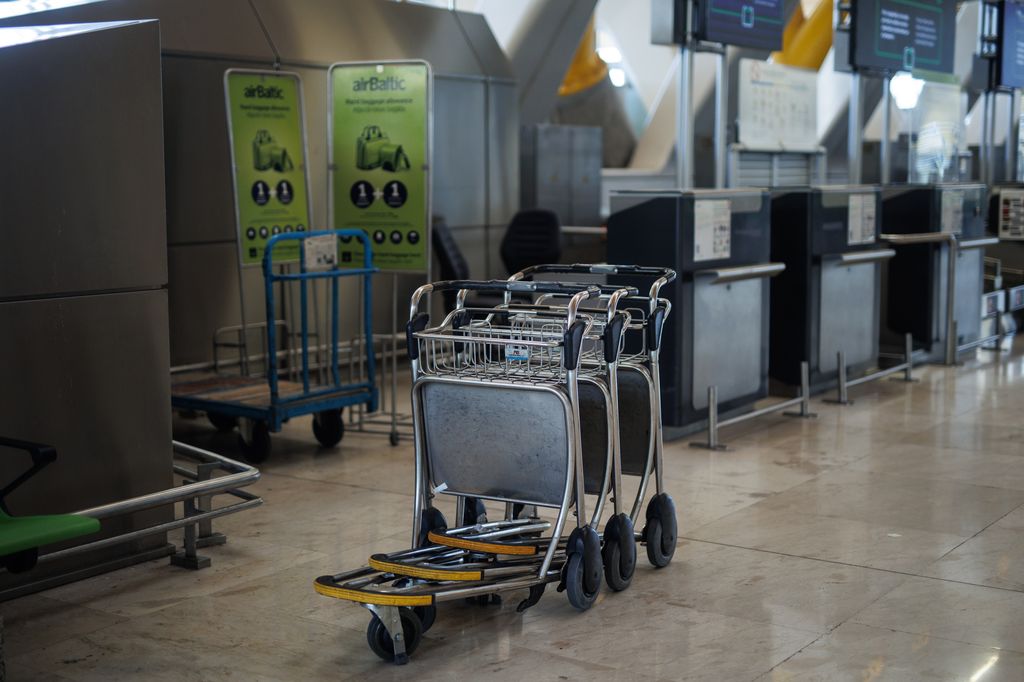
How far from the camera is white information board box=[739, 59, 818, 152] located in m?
8.27

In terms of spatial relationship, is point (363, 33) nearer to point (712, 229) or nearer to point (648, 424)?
point (712, 229)

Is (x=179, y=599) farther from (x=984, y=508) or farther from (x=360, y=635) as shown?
(x=984, y=508)

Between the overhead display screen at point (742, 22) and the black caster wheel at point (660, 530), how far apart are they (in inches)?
147

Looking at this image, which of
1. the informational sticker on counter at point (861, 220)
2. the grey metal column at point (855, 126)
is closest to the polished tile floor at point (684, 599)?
the informational sticker on counter at point (861, 220)

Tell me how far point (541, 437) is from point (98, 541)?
1.53m

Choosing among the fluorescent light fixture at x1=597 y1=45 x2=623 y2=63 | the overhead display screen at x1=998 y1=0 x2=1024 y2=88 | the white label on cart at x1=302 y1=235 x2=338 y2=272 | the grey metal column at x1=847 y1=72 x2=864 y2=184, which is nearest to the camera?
the white label on cart at x1=302 y1=235 x2=338 y2=272

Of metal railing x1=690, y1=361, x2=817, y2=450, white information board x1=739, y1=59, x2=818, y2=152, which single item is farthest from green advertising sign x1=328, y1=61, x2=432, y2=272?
white information board x1=739, y1=59, x2=818, y2=152

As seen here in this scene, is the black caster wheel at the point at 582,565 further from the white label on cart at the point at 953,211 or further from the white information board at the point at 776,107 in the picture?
the white label on cart at the point at 953,211

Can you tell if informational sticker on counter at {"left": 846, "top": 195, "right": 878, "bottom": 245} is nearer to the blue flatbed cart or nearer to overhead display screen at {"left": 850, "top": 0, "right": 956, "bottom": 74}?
overhead display screen at {"left": 850, "top": 0, "right": 956, "bottom": 74}

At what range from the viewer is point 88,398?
169 inches

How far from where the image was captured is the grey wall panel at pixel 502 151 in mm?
10445

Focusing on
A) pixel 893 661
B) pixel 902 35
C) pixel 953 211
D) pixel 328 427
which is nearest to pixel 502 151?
pixel 902 35

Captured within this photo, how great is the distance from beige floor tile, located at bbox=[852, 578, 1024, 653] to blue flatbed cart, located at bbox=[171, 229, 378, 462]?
318cm

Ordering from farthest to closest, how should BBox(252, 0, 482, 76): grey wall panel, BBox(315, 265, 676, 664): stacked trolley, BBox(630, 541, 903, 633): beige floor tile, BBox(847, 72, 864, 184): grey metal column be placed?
BBox(847, 72, 864, 184): grey metal column, BBox(252, 0, 482, 76): grey wall panel, BBox(630, 541, 903, 633): beige floor tile, BBox(315, 265, 676, 664): stacked trolley
